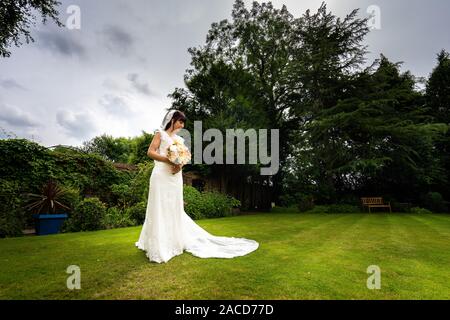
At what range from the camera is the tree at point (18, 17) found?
8.77 m

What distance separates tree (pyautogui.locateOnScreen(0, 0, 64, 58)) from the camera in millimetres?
8766

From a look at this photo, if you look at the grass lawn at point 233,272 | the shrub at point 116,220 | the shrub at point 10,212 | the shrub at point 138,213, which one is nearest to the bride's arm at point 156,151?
the grass lawn at point 233,272

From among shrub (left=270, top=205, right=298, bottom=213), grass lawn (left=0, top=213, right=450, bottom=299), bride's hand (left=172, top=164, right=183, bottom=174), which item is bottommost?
shrub (left=270, top=205, right=298, bottom=213)

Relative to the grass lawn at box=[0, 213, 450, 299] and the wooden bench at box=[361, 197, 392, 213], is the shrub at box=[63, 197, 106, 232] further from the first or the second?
the wooden bench at box=[361, 197, 392, 213]

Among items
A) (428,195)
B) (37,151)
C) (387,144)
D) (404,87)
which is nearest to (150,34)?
(37,151)

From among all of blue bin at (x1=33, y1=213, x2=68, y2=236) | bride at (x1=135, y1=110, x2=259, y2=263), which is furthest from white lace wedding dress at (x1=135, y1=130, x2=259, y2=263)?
blue bin at (x1=33, y1=213, x2=68, y2=236)

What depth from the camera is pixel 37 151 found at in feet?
30.1

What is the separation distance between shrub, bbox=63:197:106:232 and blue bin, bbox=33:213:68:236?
22 cm

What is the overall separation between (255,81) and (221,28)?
5.20m

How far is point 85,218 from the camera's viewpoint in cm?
795

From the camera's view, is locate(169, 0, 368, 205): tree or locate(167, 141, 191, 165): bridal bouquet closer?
locate(167, 141, 191, 165): bridal bouquet

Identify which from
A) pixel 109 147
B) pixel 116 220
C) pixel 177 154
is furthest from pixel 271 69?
pixel 109 147

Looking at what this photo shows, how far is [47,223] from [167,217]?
520 centimetres

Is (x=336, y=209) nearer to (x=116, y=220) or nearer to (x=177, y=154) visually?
(x=116, y=220)
